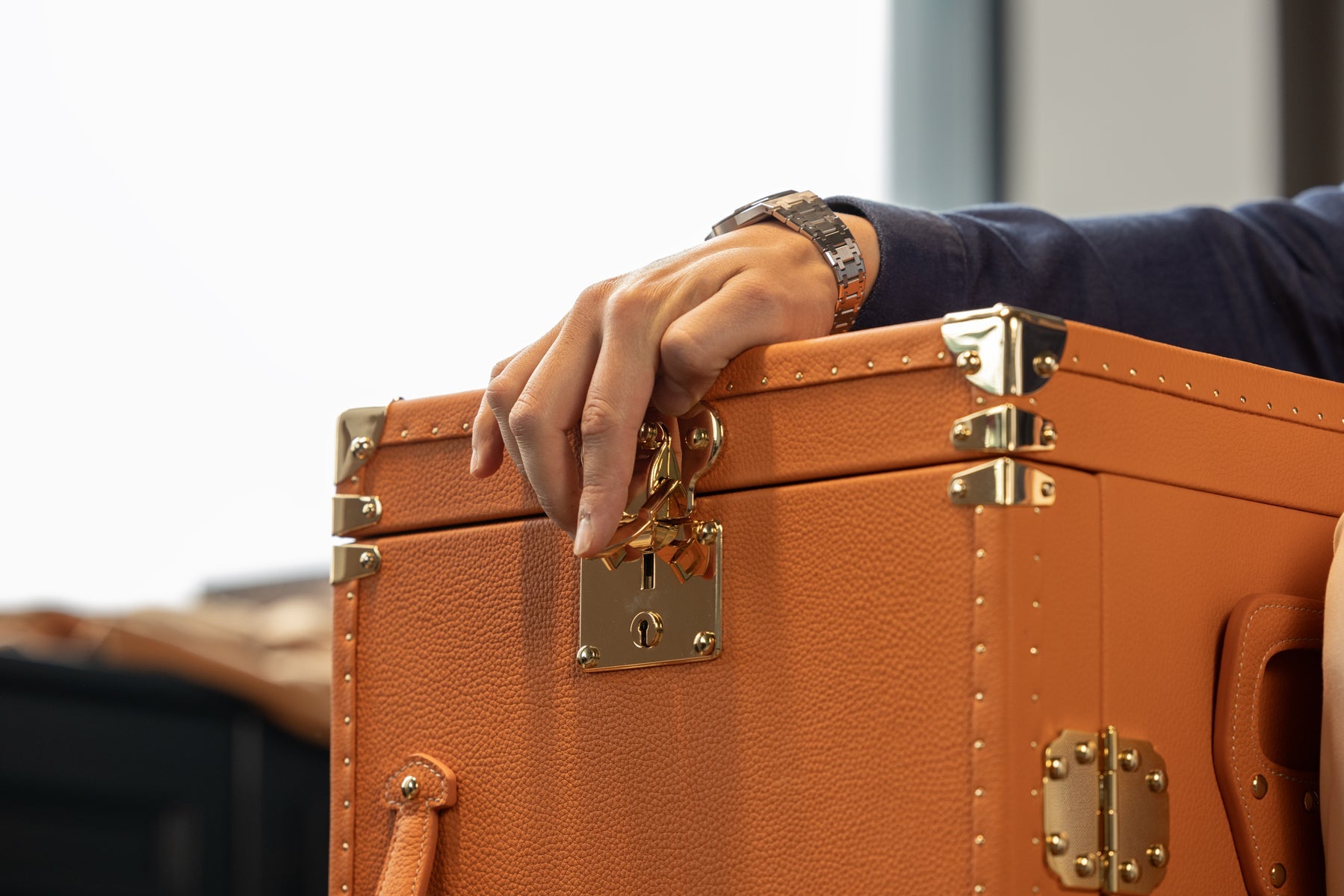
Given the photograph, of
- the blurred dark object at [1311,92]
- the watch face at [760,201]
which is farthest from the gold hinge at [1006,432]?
the blurred dark object at [1311,92]

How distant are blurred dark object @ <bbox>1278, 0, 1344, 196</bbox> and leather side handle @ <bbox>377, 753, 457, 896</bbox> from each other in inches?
74.9

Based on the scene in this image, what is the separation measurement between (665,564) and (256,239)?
1575 mm

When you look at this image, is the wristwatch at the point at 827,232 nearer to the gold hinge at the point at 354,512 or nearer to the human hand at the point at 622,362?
the human hand at the point at 622,362

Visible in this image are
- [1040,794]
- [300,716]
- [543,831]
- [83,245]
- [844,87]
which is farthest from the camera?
[844,87]

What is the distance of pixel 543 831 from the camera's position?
2.67 feet

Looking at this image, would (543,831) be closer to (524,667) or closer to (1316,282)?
(524,667)

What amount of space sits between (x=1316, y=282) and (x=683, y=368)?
2.22 ft

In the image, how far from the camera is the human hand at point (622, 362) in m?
0.75

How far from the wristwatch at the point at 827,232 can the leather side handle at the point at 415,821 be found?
0.35 m

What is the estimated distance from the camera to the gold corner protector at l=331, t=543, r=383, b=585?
917 millimetres

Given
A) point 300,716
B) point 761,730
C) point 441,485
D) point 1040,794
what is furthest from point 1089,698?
point 300,716

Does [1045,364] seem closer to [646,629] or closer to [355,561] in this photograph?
[646,629]

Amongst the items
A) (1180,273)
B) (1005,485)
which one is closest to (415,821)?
A: (1005,485)

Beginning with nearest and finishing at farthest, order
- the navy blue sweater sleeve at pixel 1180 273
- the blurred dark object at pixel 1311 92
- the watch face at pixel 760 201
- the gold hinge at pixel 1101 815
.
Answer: the gold hinge at pixel 1101 815, the watch face at pixel 760 201, the navy blue sweater sleeve at pixel 1180 273, the blurred dark object at pixel 1311 92
